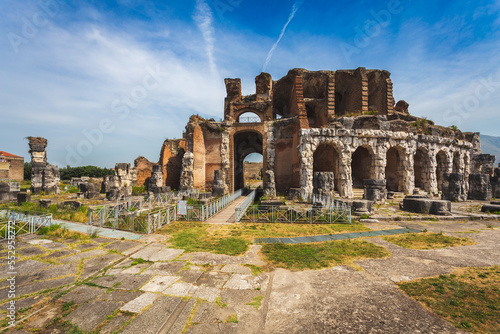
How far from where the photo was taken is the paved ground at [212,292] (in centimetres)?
274

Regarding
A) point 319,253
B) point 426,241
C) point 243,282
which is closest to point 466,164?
point 426,241

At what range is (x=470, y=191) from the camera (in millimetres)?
15523

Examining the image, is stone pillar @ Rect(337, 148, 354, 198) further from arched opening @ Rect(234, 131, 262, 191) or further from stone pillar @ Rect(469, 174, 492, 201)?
arched opening @ Rect(234, 131, 262, 191)

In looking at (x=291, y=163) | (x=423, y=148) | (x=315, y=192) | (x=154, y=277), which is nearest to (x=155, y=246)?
(x=154, y=277)

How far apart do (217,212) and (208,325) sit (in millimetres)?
8934

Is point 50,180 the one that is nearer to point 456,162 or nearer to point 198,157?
point 198,157

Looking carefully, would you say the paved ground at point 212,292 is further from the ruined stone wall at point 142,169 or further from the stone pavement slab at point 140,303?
the ruined stone wall at point 142,169

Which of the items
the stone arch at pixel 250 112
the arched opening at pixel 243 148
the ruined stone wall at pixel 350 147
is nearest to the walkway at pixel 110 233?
the ruined stone wall at pixel 350 147

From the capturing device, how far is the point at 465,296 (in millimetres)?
3326

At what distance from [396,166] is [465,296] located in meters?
17.6

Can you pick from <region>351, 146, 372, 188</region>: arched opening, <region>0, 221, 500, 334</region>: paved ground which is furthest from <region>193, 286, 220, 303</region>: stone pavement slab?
<region>351, 146, 372, 188</region>: arched opening

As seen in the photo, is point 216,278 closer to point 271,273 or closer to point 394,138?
point 271,273

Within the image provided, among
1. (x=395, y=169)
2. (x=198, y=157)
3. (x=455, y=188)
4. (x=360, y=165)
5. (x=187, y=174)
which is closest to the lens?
(x=455, y=188)

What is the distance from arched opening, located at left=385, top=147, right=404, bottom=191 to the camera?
17266 mm
